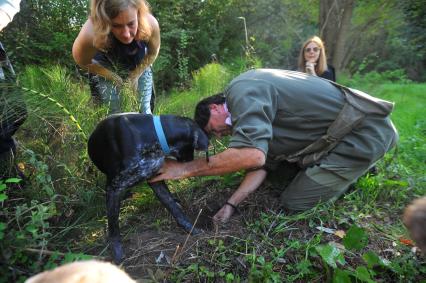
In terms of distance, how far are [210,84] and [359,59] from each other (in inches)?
508

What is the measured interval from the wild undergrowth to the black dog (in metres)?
0.31

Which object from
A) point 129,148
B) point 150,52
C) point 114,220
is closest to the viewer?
point 129,148

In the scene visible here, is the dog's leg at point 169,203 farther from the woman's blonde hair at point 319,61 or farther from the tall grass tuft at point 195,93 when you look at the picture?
the woman's blonde hair at point 319,61

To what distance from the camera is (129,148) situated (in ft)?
8.21

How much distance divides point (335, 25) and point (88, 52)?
306 inches

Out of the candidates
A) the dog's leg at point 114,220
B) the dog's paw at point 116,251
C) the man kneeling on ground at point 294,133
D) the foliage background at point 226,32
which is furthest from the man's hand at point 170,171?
the foliage background at point 226,32

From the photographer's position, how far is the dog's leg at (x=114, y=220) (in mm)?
2568

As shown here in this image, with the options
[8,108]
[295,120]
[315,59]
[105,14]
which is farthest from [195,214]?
[315,59]

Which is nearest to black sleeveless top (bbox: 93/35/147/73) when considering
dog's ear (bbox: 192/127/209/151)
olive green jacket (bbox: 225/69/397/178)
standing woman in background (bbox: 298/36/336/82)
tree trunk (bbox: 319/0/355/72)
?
olive green jacket (bbox: 225/69/397/178)

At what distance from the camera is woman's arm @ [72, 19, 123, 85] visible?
326 centimetres

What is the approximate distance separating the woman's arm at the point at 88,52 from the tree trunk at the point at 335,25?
24.4 feet

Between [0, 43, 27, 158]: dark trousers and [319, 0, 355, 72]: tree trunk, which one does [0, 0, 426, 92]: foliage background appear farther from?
[0, 43, 27, 158]: dark trousers

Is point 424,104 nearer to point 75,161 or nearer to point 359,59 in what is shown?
point 75,161

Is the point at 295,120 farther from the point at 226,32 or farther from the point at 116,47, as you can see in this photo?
the point at 226,32
